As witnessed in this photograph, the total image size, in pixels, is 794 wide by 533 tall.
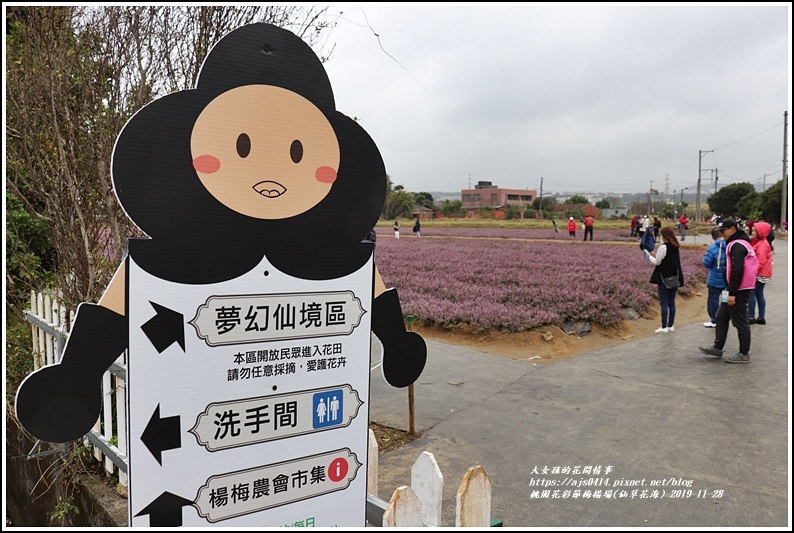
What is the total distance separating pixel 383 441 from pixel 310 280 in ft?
8.68

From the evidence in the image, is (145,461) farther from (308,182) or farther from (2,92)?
(2,92)

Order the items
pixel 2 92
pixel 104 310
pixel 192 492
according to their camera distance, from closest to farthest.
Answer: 1. pixel 104 310
2. pixel 192 492
3. pixel 2 92

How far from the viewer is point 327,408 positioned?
227 cm

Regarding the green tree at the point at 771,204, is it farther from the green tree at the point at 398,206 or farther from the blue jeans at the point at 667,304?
the blue jeans at the point at 667,304

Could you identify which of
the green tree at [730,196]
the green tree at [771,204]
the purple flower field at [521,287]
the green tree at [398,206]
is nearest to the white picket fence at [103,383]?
the purple flower field at [521,287]

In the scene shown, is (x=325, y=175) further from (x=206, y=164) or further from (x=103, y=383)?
(x=103, y=383)

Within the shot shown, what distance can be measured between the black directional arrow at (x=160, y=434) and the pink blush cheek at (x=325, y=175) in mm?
990

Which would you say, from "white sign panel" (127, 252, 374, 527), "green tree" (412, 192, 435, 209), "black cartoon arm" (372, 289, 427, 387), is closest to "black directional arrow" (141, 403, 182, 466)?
"white sign panel" (127, 252, 374, 527)

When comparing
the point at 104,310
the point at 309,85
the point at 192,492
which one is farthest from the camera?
the point at 309,85

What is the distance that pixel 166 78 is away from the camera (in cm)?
376

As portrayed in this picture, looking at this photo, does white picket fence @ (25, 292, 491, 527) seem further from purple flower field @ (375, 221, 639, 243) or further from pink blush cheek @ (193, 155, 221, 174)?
purple flower field @ (375, 221, 639, 243)

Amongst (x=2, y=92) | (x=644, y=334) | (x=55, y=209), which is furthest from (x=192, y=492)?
(x=644, y=334)

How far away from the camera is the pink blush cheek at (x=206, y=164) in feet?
6.31

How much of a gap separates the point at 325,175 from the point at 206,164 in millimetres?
452
